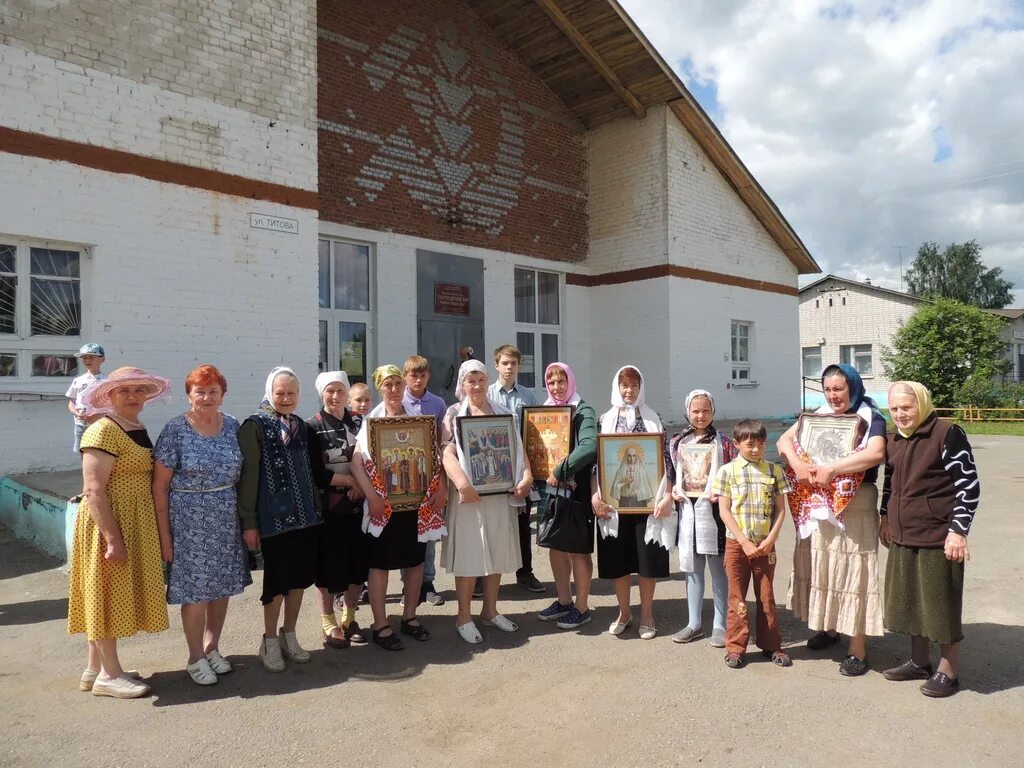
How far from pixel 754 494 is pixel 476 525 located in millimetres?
1695

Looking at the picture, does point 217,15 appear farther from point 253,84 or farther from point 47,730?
point 47,730

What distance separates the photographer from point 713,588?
4.40m

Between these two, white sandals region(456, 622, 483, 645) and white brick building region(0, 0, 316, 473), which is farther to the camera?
white brick building region(0, 0, 316, 473)

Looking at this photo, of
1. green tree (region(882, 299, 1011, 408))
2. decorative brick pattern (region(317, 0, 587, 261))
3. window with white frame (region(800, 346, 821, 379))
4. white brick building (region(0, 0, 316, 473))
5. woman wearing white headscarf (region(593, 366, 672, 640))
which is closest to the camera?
woman wearing white headscarf (region(593, 366, 672, 640))

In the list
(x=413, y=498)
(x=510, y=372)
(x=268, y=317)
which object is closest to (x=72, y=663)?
(x=413, y=498)

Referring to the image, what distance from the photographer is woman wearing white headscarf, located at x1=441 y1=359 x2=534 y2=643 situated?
4.52 m

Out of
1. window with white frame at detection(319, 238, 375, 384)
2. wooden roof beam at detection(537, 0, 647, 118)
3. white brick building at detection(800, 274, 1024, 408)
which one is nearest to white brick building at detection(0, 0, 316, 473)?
window with white frame at detection(319, 238, 375, 384)

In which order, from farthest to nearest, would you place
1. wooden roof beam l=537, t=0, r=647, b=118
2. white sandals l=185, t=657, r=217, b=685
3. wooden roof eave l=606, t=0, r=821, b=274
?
wooden roof eave l=606, t=0, r=821, b=274, wooden roof beam l=537, t=0, r=647, b=118, white sandals l=185, t=657, r=217, b=685

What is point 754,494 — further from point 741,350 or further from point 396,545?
point 741,350

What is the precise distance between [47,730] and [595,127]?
14801mm

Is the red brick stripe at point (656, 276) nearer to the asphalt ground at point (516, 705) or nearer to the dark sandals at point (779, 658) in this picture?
the asphalt ground at point (516, 705)

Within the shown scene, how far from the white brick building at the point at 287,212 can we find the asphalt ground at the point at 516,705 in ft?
14.2

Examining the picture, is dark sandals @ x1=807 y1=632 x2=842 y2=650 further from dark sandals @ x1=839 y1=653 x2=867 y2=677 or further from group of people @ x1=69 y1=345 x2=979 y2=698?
dark sandals @ x1=839 y1=653 x2=867 y2=677

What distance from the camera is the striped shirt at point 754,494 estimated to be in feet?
13.5
